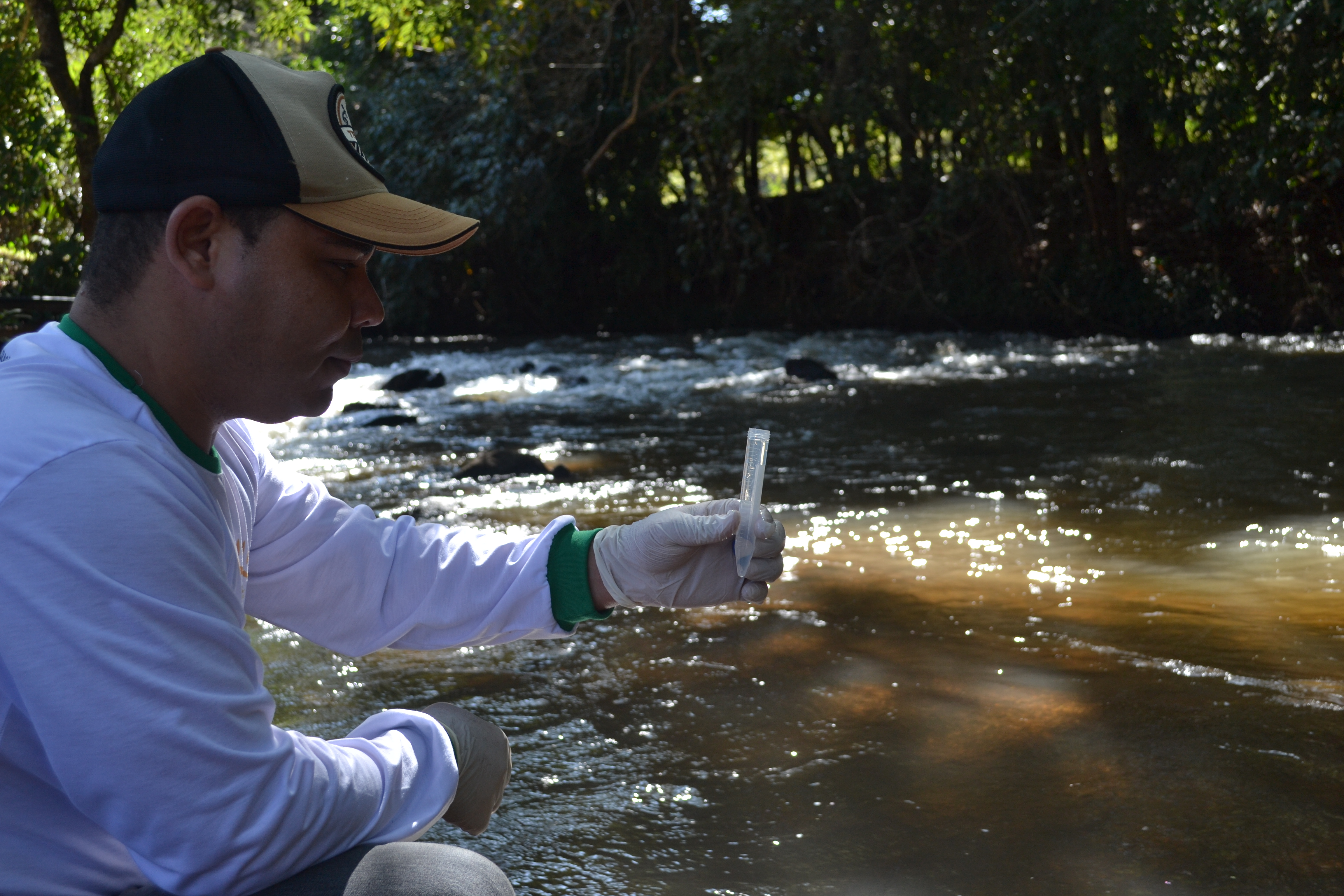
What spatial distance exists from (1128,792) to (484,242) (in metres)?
15.3

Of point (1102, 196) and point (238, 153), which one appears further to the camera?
point (1102, 196)

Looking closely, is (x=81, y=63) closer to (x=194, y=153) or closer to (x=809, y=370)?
(x=809, y=370)

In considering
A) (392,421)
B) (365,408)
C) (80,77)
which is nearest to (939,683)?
(392,421)

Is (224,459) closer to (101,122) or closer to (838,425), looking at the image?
(838,425)

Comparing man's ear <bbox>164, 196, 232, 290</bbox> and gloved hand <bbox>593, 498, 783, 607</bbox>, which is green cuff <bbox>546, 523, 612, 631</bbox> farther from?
man's ear <bbox>164, 196, 232, 290</bbox>

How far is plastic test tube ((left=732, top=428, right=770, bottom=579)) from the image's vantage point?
1.85 metres

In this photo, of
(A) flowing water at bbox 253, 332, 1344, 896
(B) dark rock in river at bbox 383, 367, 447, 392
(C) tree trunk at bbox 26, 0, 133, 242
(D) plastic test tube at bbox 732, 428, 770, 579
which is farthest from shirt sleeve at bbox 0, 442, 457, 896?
(B) dark rock in river at bbox 383, 367, 447, 392

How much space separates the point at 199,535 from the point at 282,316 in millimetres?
289

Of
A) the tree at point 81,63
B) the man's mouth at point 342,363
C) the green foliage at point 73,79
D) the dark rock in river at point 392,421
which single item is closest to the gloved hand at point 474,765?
the man's mouth at point 342,363

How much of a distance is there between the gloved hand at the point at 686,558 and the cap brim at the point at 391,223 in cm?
53

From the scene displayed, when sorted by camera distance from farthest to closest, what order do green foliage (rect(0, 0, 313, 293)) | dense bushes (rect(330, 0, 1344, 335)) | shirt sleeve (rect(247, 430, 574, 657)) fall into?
dense bushes (rect(330, 0, 1344, 335)), green foliage (rect(0, 0, 313, 293)), shirt sleeve (rect(247, 430, 574, 657))

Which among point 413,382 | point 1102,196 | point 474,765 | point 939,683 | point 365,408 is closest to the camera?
point 474,765

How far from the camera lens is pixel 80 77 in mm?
10539

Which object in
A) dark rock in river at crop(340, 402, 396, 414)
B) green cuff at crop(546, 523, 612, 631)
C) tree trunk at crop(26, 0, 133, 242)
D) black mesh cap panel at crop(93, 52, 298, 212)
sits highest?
tree trunk at crop(26, 0, 133, 242)
